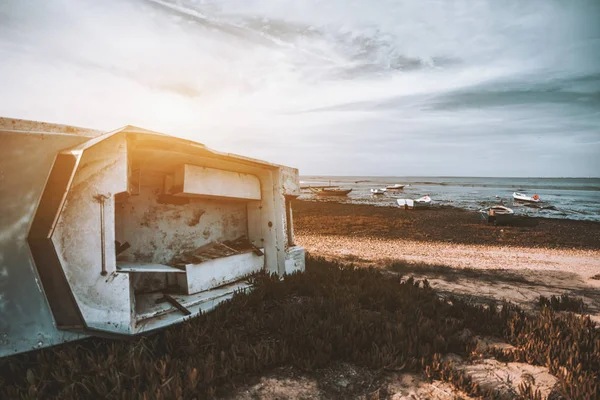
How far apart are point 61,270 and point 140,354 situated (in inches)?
42.3

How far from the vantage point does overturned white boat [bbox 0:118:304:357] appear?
2.68 meters

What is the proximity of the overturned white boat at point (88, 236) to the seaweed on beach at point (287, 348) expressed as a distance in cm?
27

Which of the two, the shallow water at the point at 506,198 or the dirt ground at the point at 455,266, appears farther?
the shallow water at the point at 506,198

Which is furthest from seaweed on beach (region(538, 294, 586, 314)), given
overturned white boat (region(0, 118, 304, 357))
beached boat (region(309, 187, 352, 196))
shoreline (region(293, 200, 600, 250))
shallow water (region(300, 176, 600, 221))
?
beached boat (region(309, 187, 352, 196))

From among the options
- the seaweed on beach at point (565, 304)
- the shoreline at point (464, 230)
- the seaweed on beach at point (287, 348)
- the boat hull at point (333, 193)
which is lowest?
the shoreline at point (464, 230)

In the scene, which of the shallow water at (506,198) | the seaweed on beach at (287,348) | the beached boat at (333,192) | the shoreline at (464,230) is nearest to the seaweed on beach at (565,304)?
the seaweed on beach at (287,348)

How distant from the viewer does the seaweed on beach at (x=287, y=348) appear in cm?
271

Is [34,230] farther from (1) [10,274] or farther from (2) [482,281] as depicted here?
(2) [482,281]

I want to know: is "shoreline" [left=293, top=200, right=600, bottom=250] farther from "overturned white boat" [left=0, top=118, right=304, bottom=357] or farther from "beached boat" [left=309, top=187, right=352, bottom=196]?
"beached boat" [left=309, top=187, right=352, bottom=196]

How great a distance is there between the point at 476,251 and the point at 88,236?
527 inches

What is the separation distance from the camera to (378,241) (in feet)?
48.0

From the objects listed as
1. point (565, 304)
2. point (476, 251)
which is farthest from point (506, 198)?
point (565, 304)

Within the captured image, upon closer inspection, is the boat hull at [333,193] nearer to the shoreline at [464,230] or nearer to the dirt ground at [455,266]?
the dirt ground at [455,266]

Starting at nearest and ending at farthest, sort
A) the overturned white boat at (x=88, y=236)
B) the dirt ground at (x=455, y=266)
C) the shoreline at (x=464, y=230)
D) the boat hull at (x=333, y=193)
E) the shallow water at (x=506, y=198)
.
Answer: the overturned white boat at (x=88, y=236) < the dirt ground at (x=455, y=266) < the shoreline at (x=464, y=230) < the shallow water at (x=506, y=198) < the boat hull at (x=333, y=193)
